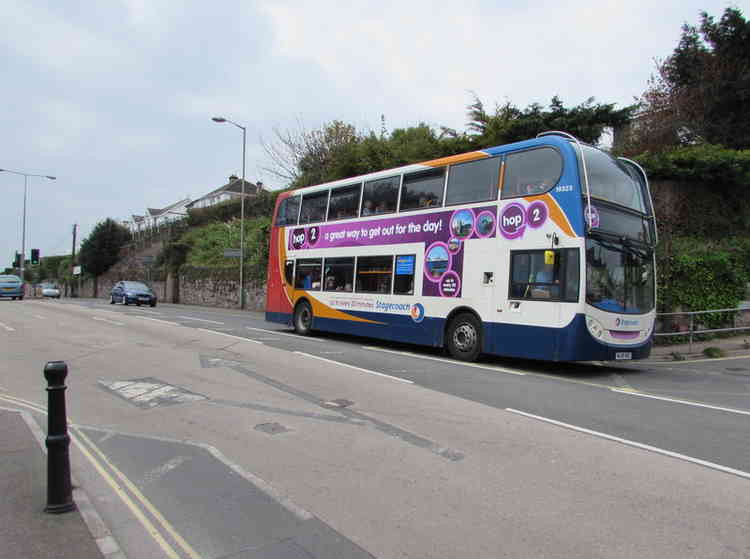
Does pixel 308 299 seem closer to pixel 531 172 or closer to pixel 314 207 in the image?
pixel 314 207

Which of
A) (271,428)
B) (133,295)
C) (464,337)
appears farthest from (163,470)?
(133,295)

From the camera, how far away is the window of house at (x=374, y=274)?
13.2 meters

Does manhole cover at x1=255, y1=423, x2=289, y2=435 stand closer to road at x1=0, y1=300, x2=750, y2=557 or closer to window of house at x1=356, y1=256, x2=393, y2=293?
road at x1=0, y1=300, x2=750, y2=557

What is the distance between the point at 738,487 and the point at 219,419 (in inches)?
209

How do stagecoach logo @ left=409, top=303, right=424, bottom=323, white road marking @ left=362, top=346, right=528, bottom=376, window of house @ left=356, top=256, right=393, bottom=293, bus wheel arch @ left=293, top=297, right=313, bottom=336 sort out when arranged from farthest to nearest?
bus wheel arch @ left=293, top=297, right=313, bottom=336 < window of house @ left=356, top=256, right=393, bottom=293 < stagecoach logo @ left=409, top=303, right=424, bottom=323 < white road marking @ left=362, top=346, right=528, bottom=376

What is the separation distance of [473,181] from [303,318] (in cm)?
709

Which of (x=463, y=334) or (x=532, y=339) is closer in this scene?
(x=532, y=339)

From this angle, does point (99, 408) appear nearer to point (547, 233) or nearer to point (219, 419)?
point (219, 419)

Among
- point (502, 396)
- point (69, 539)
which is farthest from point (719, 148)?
point (69, 539)

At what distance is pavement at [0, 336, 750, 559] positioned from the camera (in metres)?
3.34

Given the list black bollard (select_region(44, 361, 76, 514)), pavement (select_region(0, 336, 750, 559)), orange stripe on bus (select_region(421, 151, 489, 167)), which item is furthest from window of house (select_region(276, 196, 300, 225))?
black bollard (select_region(44, 361, 76, 514))

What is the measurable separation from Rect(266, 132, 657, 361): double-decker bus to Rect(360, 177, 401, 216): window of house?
0.03 metres

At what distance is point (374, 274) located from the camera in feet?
44.4

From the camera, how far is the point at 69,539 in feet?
11.4
